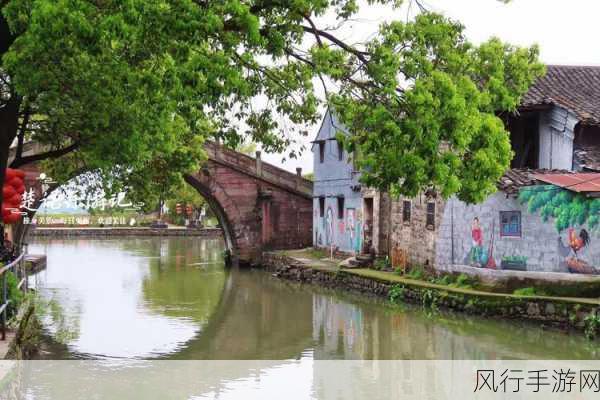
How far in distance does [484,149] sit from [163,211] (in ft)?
158

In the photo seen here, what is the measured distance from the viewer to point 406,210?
2020cm

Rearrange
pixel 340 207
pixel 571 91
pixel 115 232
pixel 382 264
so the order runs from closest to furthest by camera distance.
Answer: pixel 571 91 < pixel 382 264 < pixel 340 207 < pixel 115 232

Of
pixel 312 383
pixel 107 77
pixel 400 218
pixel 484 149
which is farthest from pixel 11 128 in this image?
pixel 400 218

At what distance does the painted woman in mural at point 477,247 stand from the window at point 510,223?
73 cm

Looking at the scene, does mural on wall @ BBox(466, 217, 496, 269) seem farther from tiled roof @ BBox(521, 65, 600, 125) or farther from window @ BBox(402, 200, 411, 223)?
window @ BBox(402, 200, 411, 223)

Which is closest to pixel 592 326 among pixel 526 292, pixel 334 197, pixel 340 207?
pixel 526 292

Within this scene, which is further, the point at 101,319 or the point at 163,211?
the point at 163,211

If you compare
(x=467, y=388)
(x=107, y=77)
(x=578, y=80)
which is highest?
(x=578, y=80)

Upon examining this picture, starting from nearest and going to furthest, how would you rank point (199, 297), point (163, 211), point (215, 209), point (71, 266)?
point (199, 297) < point (71, 266) < point (215, 209) < point (163, 211)

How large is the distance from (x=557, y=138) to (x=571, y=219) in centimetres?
333

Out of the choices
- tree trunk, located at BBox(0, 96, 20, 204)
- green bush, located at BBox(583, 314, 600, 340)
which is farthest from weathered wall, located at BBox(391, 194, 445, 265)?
tree trunk, located at BBox(0, 96, 20, 204)

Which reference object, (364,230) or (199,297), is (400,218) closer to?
(364,230)

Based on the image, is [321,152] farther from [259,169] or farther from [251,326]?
[251,326]

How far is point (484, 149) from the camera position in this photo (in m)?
9.28
